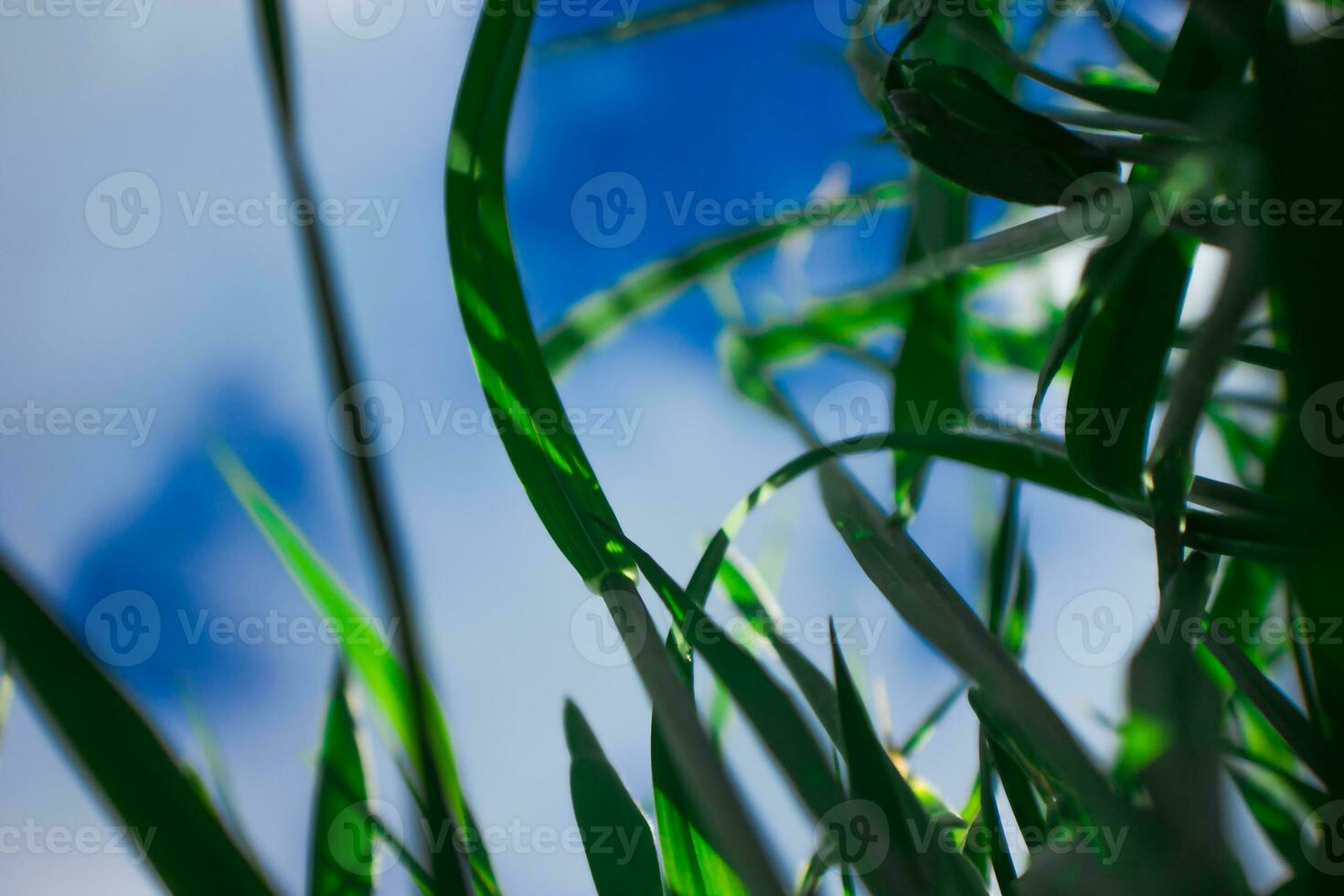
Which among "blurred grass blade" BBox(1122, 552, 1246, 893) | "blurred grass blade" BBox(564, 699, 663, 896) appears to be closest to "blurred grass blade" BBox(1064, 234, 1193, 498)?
"blurred grass blade" BBox(1122, 552, 1246, 893)

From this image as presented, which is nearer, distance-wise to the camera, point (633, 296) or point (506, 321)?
point (506, 321)

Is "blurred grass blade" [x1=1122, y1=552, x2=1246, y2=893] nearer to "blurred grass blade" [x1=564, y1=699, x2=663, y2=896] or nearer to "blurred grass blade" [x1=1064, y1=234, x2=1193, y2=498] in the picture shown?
"blurred grass blade" [x1=1064, y1=234, x2=1193, y2=498]

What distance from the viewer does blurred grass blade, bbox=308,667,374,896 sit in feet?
0.90

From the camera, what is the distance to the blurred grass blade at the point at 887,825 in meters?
0.20

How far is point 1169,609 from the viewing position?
0.63ft

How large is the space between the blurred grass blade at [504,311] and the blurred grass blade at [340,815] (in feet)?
0.38

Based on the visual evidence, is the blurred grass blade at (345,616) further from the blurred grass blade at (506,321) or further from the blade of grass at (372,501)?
the blade of grass at (372,501)

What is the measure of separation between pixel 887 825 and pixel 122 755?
179 millimetres

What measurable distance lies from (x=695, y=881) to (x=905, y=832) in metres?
0.09

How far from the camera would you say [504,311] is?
265 mm

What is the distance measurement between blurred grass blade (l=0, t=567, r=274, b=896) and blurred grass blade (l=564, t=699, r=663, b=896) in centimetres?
14

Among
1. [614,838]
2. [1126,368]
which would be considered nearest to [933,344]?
[1126,368]

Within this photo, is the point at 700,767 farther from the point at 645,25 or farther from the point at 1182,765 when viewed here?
the point at 645,25

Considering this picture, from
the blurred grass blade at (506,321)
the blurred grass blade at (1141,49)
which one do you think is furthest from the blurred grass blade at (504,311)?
the blurred grass blade at (1141,49)
